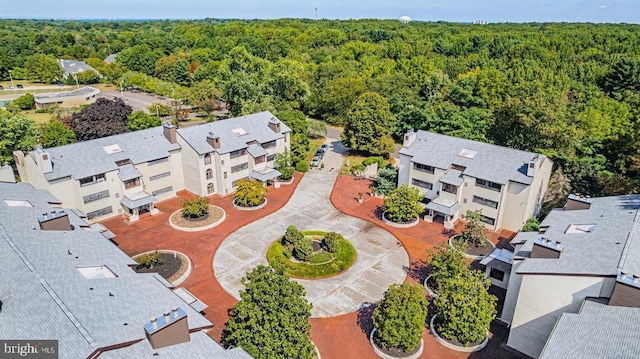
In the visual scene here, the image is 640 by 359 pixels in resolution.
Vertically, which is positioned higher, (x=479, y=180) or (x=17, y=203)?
(x=17, y=203)

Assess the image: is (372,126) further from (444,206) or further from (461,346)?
(461,346)

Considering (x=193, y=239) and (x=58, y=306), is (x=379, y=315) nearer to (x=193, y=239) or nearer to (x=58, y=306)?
(x=58, y=306)

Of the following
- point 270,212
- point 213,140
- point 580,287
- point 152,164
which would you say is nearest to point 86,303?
point 270,212

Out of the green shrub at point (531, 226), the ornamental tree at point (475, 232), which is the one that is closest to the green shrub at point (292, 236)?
the ornamental tree at point (475, 232)

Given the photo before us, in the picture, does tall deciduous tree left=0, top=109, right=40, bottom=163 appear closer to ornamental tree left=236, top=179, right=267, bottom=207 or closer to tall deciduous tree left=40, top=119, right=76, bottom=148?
tall deciduous tree left=40, top=119, right=76, bottom=148

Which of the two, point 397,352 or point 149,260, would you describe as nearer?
point 397,352

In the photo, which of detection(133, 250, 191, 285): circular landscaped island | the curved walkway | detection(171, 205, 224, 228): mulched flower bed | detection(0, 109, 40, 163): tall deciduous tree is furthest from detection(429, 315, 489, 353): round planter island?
detection(0, 109, 40, 163): tall deciduous tree
